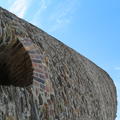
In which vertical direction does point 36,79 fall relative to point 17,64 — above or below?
below

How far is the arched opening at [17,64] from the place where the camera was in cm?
449

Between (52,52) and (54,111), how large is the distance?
4.80 feet

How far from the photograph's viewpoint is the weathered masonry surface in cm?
401

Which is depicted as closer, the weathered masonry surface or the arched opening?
the weathered masonry surface

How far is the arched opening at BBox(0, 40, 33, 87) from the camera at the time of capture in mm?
4492

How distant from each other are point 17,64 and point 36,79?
0.36 meters

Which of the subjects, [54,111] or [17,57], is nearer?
[17,57]

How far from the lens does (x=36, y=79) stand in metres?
4.51

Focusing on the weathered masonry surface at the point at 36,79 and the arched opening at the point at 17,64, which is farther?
the arched opening at the point at 17,64

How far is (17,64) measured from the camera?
15.1ft

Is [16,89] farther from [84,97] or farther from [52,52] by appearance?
[84,97]

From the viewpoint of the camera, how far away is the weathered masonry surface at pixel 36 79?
4.01 m

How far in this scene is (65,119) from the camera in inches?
212

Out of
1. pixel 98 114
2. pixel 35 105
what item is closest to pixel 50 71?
pixel 35 105
